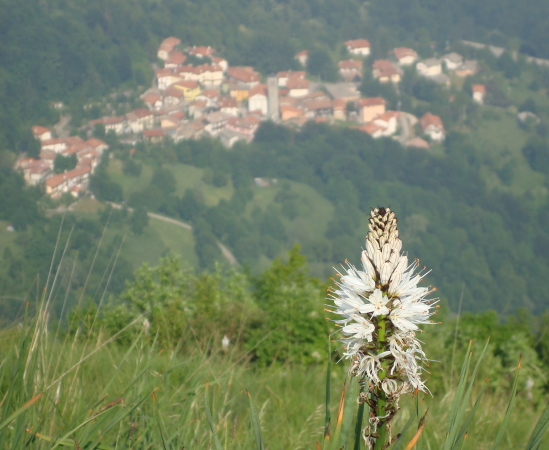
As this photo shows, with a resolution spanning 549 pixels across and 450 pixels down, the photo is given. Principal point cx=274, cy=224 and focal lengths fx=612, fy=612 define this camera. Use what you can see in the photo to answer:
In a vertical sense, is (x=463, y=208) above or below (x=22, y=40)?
below

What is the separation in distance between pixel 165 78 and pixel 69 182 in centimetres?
1600

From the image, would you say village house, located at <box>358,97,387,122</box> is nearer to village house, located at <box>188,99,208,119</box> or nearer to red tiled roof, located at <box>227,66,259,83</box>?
red tiled roof, located at <box>227,66,259,83</box>

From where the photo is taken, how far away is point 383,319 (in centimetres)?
133

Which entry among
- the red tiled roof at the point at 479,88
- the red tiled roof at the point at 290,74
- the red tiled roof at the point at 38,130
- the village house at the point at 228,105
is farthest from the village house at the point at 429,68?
the red tiled roof at the point at 38,130

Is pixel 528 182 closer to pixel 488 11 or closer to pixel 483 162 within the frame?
pixel 483 162

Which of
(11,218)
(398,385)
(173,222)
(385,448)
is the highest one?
(398,385)

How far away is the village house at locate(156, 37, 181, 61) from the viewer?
146ft

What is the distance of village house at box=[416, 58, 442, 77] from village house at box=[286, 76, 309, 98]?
38.3 feet

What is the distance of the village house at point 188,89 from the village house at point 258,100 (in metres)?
3.86

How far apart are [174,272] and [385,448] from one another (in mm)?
8183

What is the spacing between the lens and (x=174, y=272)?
9.32 metres

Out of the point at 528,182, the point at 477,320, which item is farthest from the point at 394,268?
the point at 528,182

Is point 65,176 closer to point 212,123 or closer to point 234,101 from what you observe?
point 212,123

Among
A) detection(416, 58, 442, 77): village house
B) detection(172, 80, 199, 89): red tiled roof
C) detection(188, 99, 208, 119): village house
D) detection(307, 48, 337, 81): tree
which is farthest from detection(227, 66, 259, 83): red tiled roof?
detection(416, 58, 442, 77): village house
